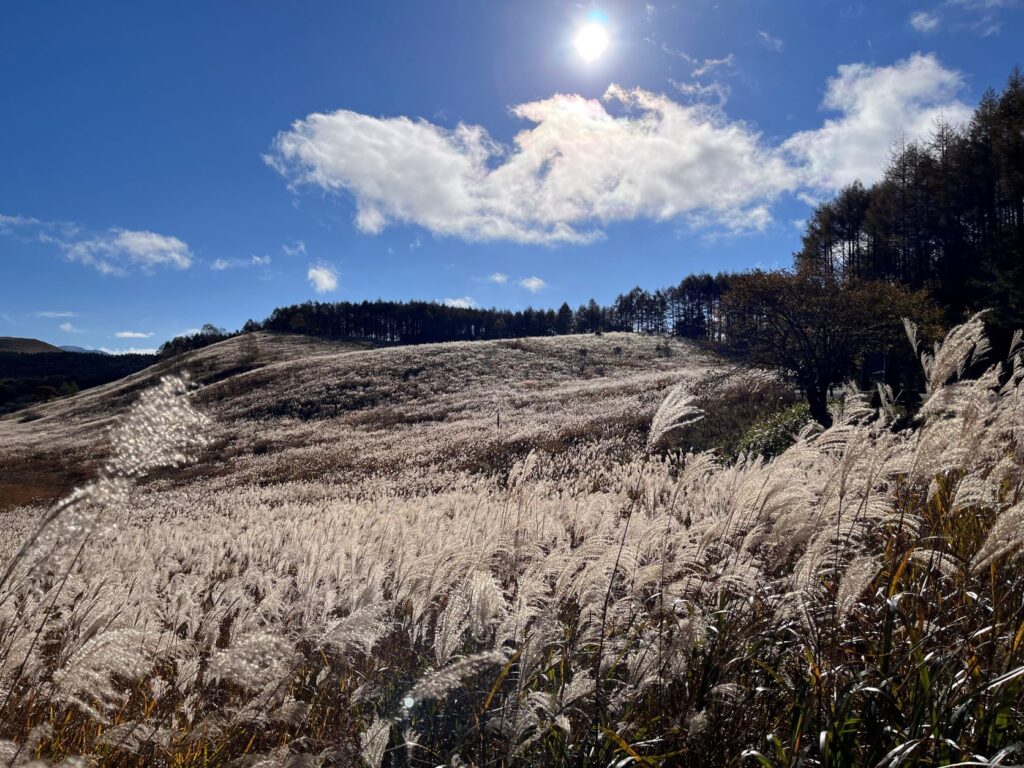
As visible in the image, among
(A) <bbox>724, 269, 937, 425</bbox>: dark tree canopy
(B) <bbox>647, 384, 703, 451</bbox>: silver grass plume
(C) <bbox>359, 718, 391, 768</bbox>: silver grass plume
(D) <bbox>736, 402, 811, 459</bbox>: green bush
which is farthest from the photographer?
(A) <bbox>724, 269, 937, 425</bbox>: dark tree canopy

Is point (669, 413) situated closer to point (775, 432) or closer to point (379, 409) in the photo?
point (775, 432)

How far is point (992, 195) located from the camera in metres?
33.0

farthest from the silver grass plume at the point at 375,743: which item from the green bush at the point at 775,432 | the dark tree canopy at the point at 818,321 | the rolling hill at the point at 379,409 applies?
the dark tree canopy at the point at 818,321

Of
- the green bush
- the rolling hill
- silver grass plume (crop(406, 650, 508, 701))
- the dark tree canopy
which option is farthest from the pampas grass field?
the dark tree canopy

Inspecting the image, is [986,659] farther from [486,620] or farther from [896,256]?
[896,256]

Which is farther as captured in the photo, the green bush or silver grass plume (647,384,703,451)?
the green bush

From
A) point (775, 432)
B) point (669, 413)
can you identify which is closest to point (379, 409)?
point (775, 432)

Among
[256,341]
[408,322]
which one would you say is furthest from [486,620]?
[408,322]

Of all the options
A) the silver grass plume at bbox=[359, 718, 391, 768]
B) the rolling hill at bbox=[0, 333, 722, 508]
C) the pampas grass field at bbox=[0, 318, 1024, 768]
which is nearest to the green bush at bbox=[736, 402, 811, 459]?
the rolling hill at bbox=[0, 333, 722, 508]

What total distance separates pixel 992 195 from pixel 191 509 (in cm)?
4483

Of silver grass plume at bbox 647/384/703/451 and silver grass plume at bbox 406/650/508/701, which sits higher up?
silver grass plume at bbox 647/384/703/451

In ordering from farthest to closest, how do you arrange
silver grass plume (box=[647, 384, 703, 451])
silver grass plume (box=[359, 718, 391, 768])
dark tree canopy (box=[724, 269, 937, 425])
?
dark tree canopy (box=[724, 269, 937, 425]) → silver grass plume (box=[647, 384, 703, 451]) → silver grass plume (box=[359, 718, 391, 768])

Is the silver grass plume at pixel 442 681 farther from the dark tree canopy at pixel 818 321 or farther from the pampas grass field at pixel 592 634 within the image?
the dark tree canopy at pixel 818 321

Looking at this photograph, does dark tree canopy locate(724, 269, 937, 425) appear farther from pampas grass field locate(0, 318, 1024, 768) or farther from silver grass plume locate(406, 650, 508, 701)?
silver grass plume locate(406, 650, 508, 701)
